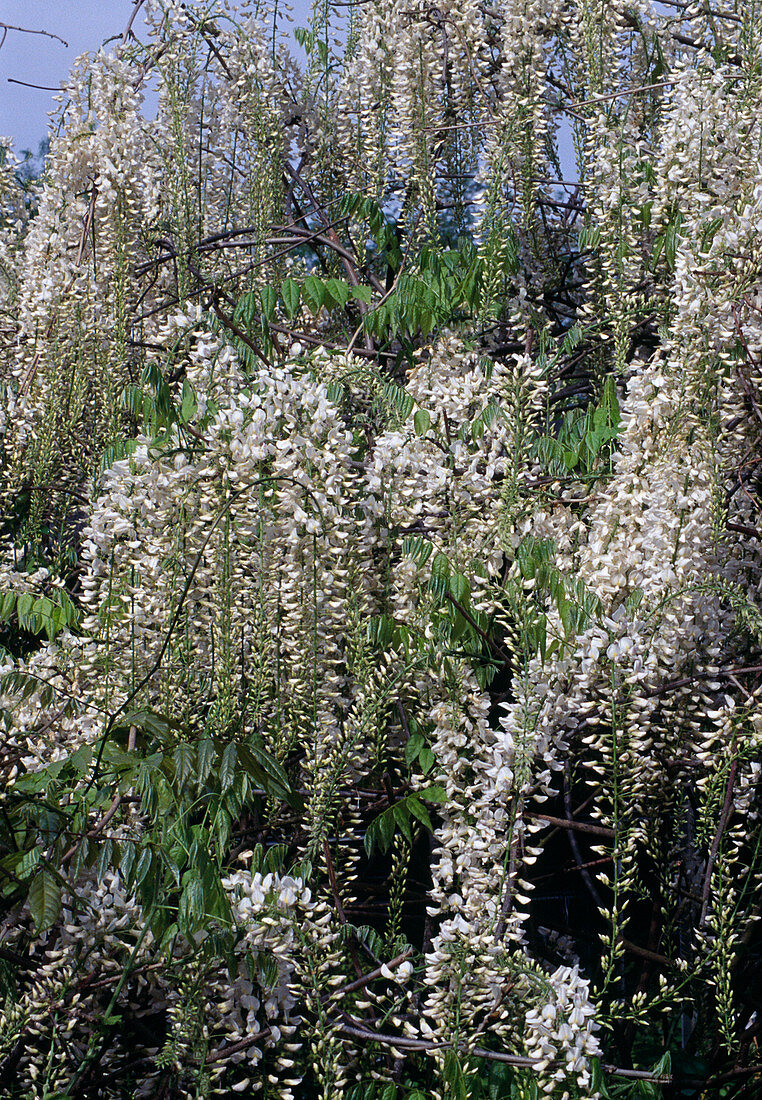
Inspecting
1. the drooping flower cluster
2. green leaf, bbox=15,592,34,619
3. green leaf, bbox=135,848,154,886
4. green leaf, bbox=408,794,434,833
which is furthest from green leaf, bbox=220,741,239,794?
green leaf, bbox=15,592,34,619

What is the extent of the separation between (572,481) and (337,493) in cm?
80

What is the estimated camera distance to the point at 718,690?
2.69 m

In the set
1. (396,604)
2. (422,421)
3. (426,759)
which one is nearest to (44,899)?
(426,759)

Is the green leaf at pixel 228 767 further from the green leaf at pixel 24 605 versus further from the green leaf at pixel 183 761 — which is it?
the green leaf at pixel 24 605

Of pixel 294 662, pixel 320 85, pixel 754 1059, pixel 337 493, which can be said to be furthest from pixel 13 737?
pixel 320 85

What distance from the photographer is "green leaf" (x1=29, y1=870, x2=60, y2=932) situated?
180cm

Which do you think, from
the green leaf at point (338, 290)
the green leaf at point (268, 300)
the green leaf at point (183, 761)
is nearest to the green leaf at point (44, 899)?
the green leaf at point (183, 761)

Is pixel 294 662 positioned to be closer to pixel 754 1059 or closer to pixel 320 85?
pixel 754 1059

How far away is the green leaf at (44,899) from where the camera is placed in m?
1.80

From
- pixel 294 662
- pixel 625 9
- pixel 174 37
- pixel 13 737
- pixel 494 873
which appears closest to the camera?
pixel 494 873

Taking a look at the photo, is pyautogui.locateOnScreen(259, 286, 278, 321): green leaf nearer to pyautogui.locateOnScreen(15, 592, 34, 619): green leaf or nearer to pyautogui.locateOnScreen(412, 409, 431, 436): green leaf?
pyautogui.locateOnScreen(412, 409, 431, 436): green leaf

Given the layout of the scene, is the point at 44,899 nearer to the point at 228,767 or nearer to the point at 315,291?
the point at 228,767

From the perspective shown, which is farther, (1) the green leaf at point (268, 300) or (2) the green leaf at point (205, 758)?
(1) the green leaf at point (268, 300)

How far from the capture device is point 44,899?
1.83m
